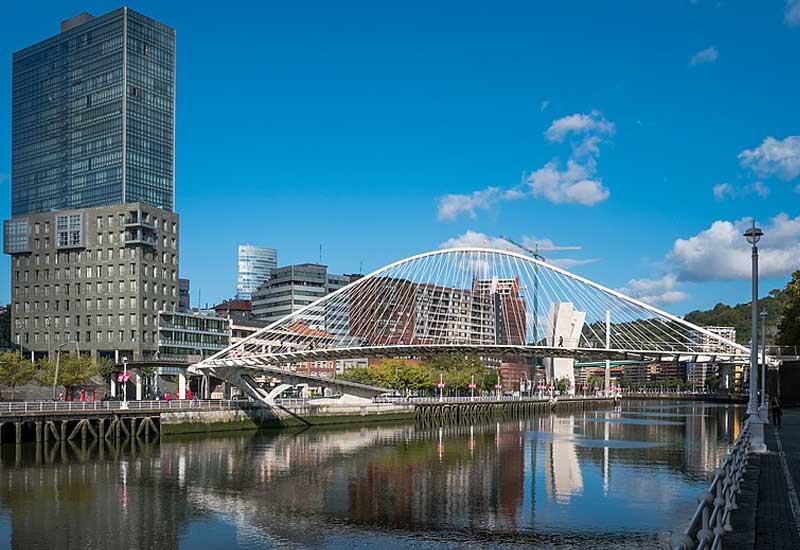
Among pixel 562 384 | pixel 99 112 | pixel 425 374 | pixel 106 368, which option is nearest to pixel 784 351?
pixel 425 374

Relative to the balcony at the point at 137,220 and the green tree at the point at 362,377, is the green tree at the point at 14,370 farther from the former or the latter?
the green tree at the point at 362,377

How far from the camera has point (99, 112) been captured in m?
188

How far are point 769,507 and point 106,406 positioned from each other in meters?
57.4

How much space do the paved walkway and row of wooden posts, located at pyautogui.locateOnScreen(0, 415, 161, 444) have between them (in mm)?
47603

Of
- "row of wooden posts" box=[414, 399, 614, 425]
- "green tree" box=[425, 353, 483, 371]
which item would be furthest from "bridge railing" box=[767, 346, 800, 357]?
"green tree" box=[425, 353, 483, 371]

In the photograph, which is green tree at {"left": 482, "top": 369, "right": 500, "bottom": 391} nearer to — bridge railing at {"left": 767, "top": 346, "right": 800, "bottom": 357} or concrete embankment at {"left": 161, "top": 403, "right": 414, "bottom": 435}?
concrete embankment at {"left": 161, "top": 403, "right": 414, "bottom": 435}

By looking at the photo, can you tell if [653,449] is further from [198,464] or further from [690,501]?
[198,464]

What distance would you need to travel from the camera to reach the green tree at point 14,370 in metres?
82.2

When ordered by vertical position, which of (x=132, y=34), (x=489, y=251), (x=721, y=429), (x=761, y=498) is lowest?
(x=721, y=429)

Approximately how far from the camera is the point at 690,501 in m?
36.4

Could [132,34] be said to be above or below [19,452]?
above

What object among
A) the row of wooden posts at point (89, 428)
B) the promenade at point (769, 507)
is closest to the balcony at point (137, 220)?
the row of wooden posts at point (89, 428)

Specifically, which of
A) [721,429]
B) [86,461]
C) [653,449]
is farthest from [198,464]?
[721,429]

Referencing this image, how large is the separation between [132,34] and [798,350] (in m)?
147
